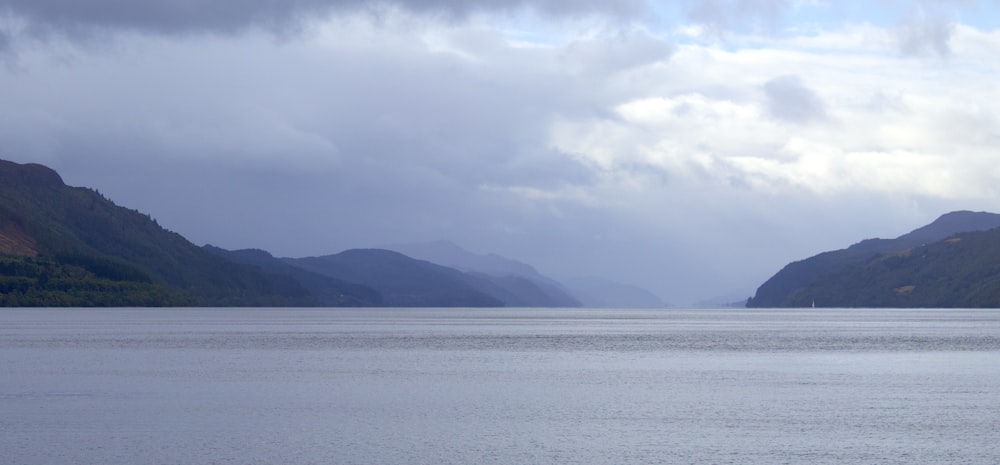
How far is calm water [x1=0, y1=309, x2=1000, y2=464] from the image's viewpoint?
4856 cm

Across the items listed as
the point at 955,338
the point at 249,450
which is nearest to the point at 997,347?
the point at 955,338

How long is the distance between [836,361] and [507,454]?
66.9 metres

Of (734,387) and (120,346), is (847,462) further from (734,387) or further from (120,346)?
(120,346)

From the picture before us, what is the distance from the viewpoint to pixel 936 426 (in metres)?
55.7

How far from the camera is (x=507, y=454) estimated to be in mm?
48688

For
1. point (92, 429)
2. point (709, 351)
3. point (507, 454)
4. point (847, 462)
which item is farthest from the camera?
point (709, 351)

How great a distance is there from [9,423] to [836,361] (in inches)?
2986

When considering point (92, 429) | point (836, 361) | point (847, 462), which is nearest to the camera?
point (847, 462)

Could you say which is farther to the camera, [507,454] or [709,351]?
[709,351]

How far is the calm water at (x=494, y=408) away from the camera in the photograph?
48.6 metres

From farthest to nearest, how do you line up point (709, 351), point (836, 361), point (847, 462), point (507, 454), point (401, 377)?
point (709, 351), point (836, 361), point (401, 377), point (507, 454), point (847, 462)

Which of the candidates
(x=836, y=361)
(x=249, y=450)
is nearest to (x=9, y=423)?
(x=249, y=450)

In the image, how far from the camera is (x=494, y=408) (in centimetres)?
6581

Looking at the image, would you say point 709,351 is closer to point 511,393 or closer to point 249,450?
point 511,393
